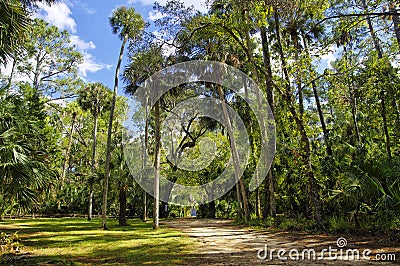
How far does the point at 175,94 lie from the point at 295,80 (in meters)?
8.34

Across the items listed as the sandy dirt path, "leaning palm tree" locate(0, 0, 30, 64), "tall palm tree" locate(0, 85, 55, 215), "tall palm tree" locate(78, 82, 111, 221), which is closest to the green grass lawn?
the sandy dirt path

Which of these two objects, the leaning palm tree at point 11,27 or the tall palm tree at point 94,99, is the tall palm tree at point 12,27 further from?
the tall palm tree at point 94,99

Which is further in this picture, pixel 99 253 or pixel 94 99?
pixel 94 99

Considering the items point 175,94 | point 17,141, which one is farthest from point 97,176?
point 17,141

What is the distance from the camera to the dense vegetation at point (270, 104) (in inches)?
321

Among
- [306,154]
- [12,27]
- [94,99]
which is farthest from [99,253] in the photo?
[94,99]

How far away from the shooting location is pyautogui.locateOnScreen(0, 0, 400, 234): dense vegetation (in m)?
8.16

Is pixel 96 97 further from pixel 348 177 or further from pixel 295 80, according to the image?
pixel 348 177

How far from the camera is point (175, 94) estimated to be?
722 inches

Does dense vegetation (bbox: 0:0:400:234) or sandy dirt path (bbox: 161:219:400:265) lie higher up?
dense vegetation (bbox: 0:0:400:234)

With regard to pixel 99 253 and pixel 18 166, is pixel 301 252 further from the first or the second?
pixel 18 166

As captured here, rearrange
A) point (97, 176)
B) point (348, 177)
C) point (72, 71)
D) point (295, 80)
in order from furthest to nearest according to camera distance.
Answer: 1. point (72, 71)
2. point (97, 176)
3. point (295, 80)
4. point (348, 177)

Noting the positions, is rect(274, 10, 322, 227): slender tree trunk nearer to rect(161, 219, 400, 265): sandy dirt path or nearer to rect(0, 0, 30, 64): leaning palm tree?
rect(161, 219, 400, 265): sandy dirt path

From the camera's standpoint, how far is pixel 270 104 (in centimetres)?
1612
